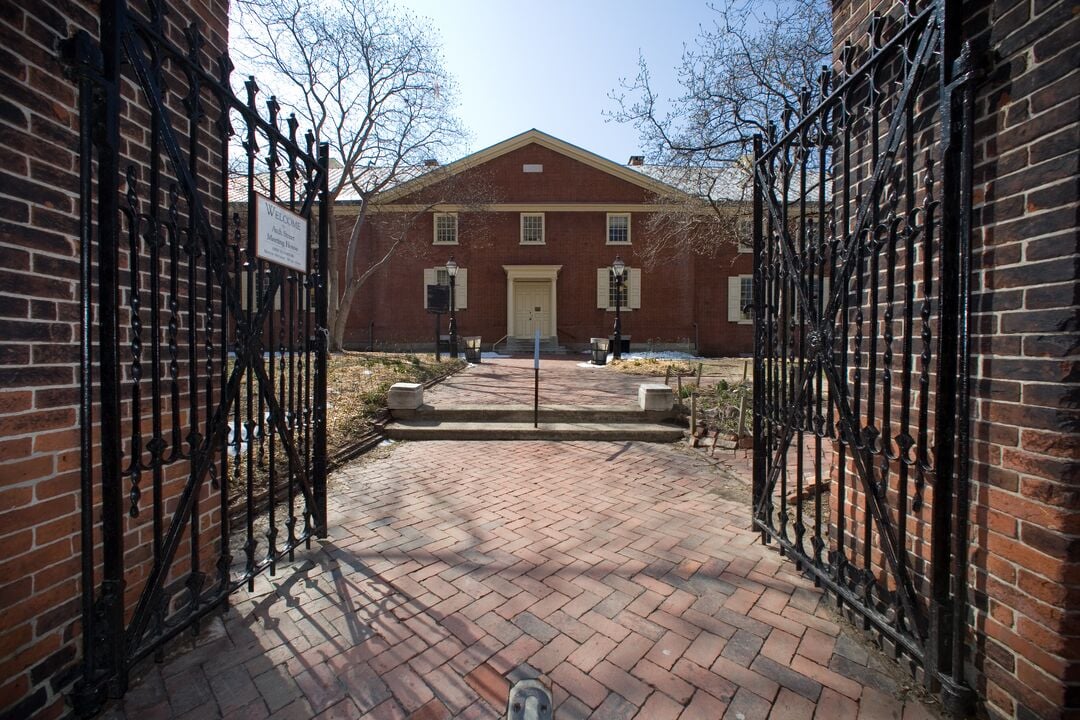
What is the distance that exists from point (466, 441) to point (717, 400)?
351 cm

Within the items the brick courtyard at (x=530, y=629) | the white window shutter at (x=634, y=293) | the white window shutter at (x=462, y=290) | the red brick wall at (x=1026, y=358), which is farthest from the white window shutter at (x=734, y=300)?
the red brick wall at (x=1026, y=358)

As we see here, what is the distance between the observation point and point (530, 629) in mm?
2229

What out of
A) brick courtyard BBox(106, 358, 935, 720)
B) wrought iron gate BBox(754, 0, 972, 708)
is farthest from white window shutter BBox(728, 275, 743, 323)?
wrought iron gate BBox(754, 0, 972, 708)

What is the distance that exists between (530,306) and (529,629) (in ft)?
61.4

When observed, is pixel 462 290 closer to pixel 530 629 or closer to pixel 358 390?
pixel 358 390

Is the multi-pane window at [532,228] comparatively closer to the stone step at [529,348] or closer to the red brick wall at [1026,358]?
the stone step at [529,348]

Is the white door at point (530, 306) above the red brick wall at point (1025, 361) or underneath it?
above

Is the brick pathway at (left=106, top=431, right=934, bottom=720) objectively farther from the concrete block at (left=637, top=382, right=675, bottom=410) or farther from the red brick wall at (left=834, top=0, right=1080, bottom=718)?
the concrete block at (left=637, top=382, right=675, bottom=410)

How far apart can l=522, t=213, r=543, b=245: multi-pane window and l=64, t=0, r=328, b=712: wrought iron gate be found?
706 inches

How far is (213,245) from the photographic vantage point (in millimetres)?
2174

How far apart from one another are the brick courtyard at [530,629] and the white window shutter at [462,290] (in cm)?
1683

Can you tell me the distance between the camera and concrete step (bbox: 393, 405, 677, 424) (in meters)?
6.43

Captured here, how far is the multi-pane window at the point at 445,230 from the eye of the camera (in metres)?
20.2

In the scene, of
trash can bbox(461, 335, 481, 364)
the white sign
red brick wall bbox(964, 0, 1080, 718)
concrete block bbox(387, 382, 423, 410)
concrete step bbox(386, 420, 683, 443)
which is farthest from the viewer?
trash can bbox(461, 335, 481, 364)
